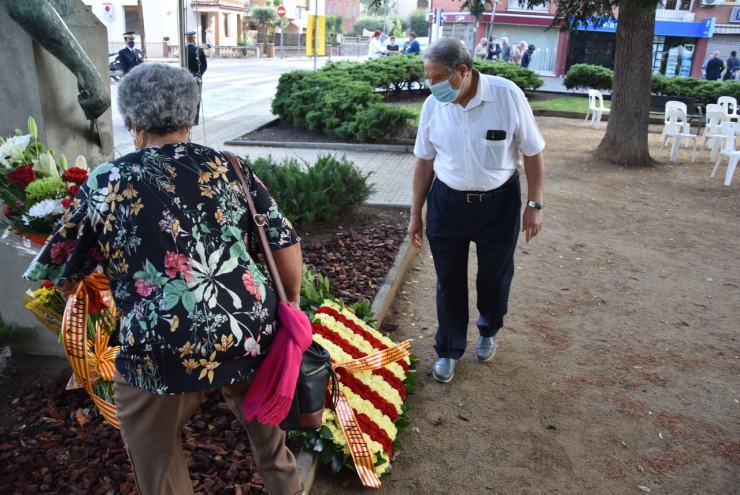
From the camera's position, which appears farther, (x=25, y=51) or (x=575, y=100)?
(x=575, y=100)

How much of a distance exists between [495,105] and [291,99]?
34.3 ft

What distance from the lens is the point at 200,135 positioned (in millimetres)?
11711

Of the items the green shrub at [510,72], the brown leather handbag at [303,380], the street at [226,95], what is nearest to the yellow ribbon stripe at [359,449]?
the brown leather handbag at [303,380]

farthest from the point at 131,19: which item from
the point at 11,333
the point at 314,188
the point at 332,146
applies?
the point at 11,333

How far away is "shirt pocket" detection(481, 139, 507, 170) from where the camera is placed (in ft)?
10.4

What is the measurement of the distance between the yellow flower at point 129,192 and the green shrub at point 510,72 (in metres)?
18.0

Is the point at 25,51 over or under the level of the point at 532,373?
over

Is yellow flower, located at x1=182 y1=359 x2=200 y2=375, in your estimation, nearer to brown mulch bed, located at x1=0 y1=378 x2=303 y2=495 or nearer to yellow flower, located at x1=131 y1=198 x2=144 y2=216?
A: yellow flower, located at x1=131 y1=198 x2=144 y2=216

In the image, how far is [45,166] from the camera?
2652 millimetres

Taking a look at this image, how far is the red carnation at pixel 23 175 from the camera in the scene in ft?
8.40

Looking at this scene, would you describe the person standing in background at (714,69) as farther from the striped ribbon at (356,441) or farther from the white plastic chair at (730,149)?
the striped ribbon at (356,441)

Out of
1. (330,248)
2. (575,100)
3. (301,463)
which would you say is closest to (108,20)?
(575,100)

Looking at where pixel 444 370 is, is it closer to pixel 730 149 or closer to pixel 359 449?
pixel 359 449

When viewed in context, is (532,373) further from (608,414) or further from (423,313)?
(423,313)
